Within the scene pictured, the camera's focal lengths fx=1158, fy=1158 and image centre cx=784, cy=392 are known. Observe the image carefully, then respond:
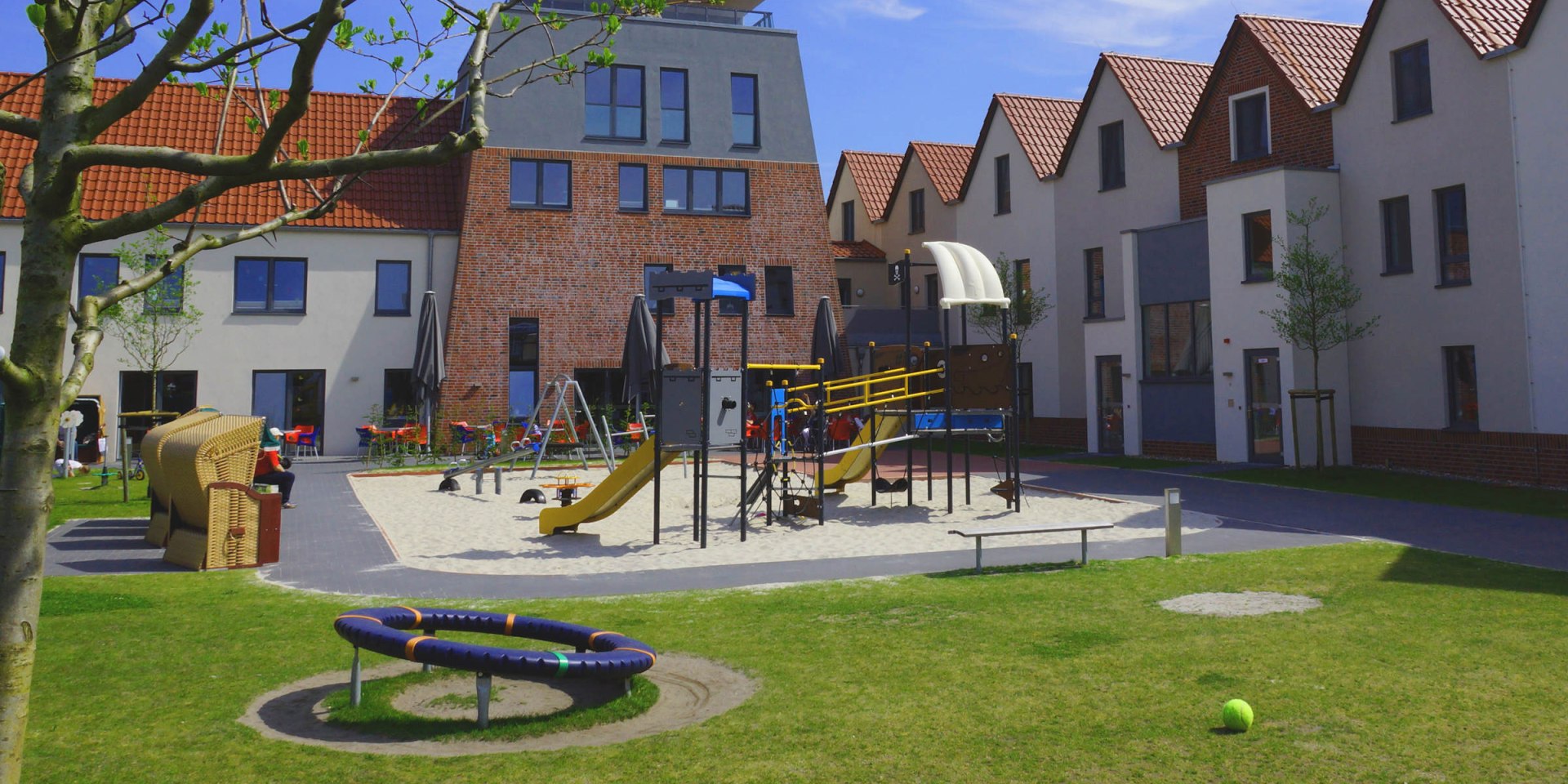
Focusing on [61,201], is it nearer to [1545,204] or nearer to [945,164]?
[1545,204]

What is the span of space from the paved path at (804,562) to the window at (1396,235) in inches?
268

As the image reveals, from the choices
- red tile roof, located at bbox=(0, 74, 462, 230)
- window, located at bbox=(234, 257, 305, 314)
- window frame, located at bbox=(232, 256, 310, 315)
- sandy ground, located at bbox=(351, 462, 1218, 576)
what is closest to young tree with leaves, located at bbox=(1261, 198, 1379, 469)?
sandy ground, located at bbox=(351, 462, 1218, 576)

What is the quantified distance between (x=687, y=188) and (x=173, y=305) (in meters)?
14.0

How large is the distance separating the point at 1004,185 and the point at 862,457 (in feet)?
61.9

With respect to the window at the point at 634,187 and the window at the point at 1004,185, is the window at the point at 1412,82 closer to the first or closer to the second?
the window at the point at 1004,185

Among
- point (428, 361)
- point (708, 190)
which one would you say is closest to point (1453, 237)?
point (708, 190)

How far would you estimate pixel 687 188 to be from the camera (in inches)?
1344

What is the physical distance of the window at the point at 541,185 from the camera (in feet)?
107

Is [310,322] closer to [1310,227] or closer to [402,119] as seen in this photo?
[402,119]

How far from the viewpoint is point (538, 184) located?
32.6m

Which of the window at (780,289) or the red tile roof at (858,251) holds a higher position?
the red tile roof at (858,251)

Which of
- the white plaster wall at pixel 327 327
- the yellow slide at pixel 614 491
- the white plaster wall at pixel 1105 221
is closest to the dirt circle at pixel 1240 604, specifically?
the yellow slide at pixel 614 491

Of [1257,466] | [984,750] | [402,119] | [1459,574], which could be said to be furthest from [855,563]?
[402,119]

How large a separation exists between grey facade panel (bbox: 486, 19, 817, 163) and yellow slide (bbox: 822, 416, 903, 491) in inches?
627
